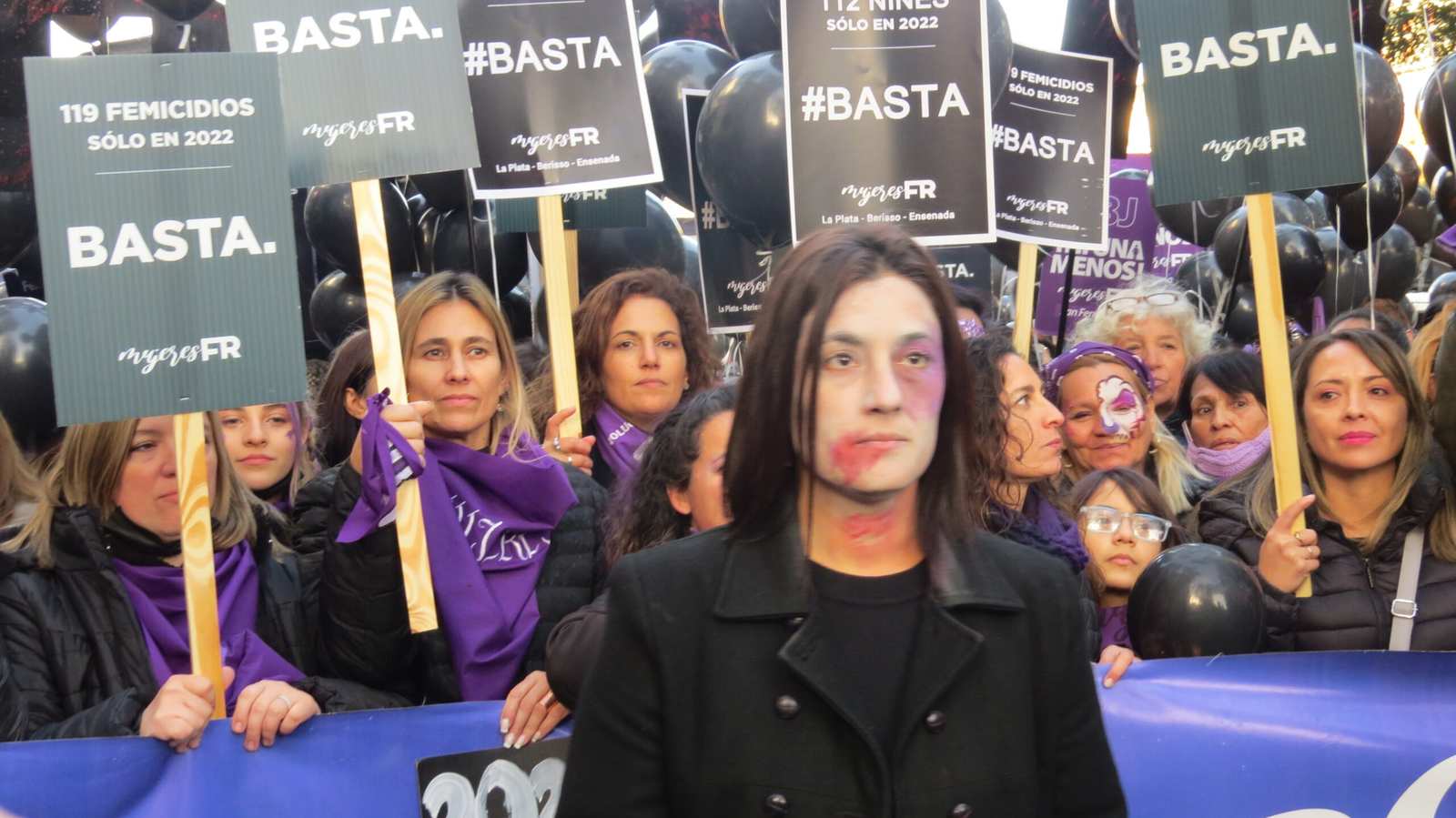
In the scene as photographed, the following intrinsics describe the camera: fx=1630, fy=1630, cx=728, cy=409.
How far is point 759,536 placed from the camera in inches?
72.1

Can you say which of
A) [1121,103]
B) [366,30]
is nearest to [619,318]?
[366,30]

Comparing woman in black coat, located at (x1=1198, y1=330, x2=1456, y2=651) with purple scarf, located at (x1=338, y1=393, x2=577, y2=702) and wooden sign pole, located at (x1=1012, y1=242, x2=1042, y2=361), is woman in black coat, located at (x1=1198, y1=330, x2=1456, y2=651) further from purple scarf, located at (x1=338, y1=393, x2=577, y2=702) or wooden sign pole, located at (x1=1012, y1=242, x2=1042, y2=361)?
purple scarf, located at (x1=338, y1=393, x2=577, y2=702)

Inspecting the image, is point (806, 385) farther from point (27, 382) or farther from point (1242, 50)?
point (27, 382)

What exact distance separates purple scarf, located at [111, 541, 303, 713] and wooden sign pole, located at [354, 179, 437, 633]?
33cm

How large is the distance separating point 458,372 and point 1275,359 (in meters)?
1.89

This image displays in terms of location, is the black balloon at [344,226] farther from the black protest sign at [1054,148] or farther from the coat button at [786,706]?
the coat button at [786,706]

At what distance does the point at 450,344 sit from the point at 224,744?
1112 mm

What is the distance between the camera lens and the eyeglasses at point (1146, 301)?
6.18m

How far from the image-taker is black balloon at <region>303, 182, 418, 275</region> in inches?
272

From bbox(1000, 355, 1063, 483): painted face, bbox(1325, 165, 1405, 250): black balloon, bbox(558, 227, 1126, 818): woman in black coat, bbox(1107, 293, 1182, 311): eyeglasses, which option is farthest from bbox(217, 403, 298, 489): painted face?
bbox(1325, 165, 1405, 250): black balloon

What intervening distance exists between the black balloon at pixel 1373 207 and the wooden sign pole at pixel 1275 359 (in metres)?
4.33

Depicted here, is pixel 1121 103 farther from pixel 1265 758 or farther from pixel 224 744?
pixel 224 744

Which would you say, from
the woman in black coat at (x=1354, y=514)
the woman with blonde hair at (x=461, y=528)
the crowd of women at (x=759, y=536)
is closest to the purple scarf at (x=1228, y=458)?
the crowd of women at (x=759, y=536)

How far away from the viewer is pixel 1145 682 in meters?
3.23
